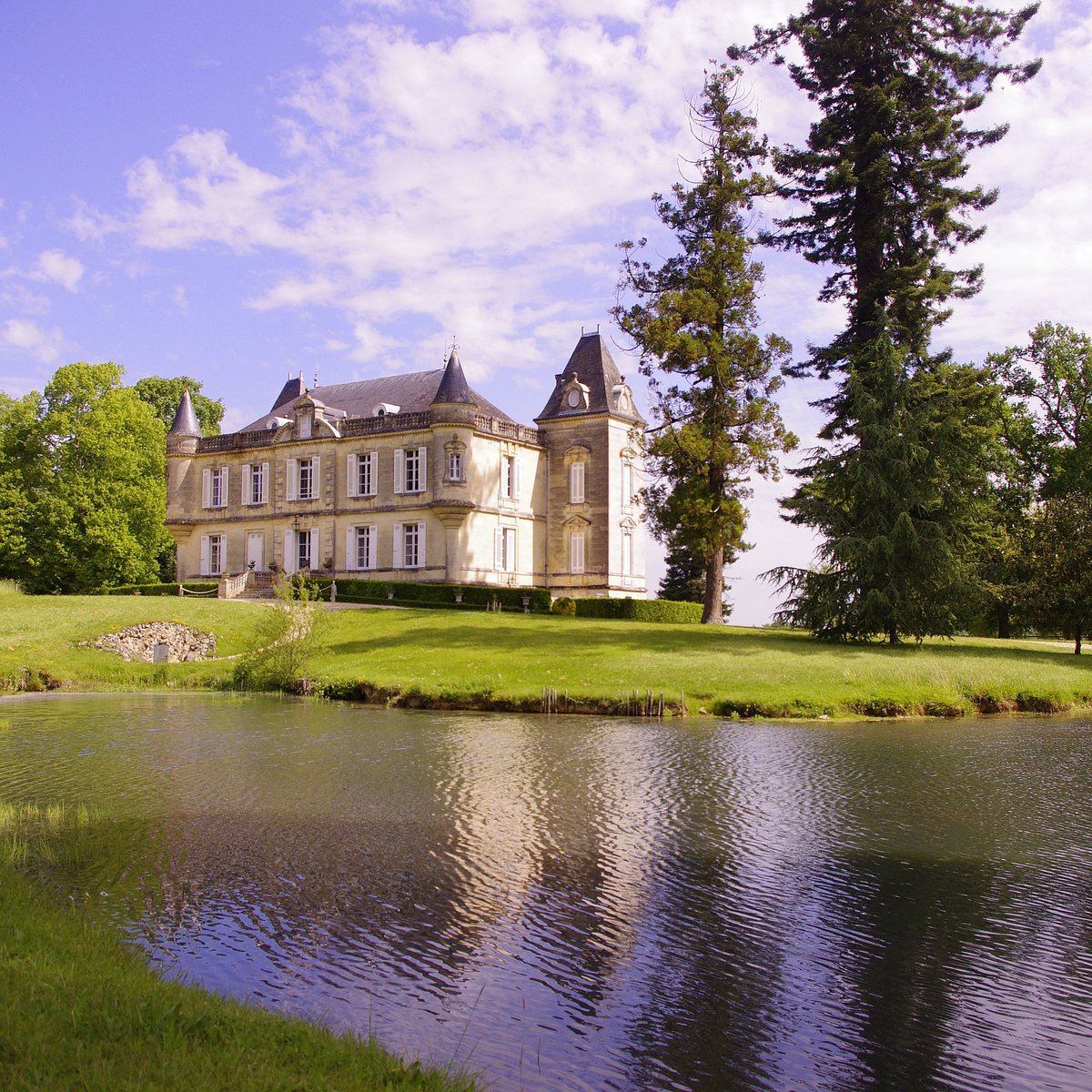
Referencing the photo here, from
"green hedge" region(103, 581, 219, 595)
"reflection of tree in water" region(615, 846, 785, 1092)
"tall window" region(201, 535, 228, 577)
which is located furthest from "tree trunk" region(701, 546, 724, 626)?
"reflection of tree in water" region(615, 846, 785, 1092)

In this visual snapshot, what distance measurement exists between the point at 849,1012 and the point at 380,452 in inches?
1638

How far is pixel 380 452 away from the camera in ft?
153

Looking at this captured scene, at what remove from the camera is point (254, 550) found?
49719 millimetres

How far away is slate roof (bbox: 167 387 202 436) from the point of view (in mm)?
51500

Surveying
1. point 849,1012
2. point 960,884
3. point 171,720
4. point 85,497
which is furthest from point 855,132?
point 85,497

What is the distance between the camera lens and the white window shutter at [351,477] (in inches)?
1860

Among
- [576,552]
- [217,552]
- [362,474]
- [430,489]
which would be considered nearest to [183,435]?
[217,552]

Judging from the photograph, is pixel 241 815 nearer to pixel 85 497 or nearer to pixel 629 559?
pixel 629 559

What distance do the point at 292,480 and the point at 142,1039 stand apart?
4552 centimetres

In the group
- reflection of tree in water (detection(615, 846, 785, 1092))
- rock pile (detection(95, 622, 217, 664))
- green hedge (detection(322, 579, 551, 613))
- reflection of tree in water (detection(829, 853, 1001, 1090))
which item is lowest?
reflection of tree in water (detection(829, 853, 1001, 1090))

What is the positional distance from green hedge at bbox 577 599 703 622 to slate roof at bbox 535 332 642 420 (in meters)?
10.1

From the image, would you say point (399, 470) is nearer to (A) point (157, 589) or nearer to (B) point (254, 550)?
(B) point (254, 550)

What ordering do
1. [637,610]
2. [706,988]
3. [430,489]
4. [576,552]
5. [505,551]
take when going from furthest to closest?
[576,552], [505,551], [430,489], [637,610], [706,988]

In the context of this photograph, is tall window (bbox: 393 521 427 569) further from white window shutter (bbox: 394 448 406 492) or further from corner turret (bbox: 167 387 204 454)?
corner turret (bbox: 167 387 204 454)
